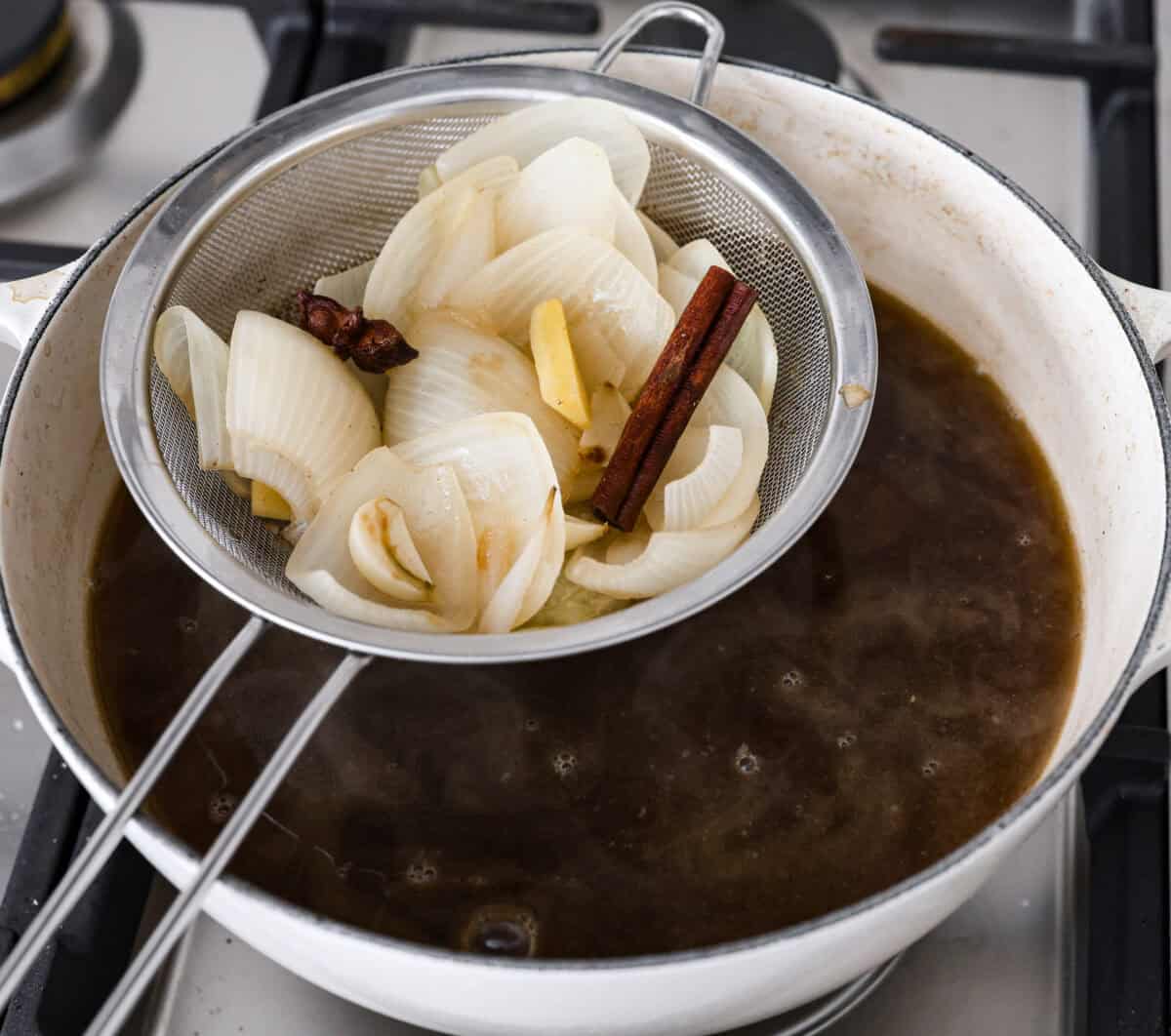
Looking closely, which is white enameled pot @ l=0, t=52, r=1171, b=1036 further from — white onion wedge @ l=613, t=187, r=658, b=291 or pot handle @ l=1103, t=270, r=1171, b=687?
white onion wedge @ l=613, t=187, r=658, b=291

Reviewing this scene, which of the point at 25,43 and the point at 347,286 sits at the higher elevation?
the point at 25,43

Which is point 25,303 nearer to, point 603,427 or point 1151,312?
point 603,427

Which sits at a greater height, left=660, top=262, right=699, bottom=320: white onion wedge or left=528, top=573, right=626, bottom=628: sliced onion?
left=660, top=262, right=699, bottom=320: white onion wedge

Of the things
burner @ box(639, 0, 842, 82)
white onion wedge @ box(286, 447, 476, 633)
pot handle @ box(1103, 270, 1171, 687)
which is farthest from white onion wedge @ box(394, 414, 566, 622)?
burner @ box(639, 0, 842, 82)

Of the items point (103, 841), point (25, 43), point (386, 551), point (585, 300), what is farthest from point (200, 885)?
point (25, 43)

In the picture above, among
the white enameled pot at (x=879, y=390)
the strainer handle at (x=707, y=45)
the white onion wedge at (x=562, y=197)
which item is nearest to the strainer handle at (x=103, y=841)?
the white enameled pot at (x=879, y=390)

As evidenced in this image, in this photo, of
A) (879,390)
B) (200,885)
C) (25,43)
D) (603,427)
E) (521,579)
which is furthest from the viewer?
(25,43)

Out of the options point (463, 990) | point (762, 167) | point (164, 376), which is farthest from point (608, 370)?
point (463, 990)

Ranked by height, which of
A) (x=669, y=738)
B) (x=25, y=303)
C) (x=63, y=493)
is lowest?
(x=669, y=738)
